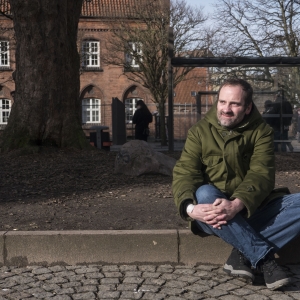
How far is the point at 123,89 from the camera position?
41.0 m

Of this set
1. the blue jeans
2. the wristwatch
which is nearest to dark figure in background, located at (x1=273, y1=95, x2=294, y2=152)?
the blue jeans

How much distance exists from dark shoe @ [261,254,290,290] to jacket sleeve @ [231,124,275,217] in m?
0.45

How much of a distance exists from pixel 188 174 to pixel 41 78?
20.4ft

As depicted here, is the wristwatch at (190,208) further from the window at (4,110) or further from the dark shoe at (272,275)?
the window at (4,110)

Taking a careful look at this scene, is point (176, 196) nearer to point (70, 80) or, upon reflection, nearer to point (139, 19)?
point (70, 80)


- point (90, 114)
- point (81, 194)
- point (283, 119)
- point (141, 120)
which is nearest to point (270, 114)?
point (283, 119)

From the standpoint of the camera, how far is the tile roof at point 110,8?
32453 mm

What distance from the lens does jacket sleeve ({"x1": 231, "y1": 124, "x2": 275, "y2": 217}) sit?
4.58 m

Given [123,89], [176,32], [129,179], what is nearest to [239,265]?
[129,179]

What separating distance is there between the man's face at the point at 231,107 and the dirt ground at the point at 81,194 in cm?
146

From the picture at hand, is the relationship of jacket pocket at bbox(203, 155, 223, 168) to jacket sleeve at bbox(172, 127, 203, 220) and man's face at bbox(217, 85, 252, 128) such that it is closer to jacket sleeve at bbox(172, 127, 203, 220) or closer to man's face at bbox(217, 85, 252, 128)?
jacket sleeve at bbox(172, 127, 203, 220)

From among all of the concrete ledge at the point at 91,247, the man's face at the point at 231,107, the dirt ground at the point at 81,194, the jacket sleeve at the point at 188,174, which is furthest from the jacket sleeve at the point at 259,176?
the dirt ground at the point at 81,194

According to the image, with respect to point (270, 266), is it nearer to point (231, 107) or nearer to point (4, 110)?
point (231, 107)

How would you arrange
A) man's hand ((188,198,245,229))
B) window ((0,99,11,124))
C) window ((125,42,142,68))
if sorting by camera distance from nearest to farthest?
man's hand ((188,198,245,229)) < window ((125,42,142,68)) < window ((0,99,11,124))
